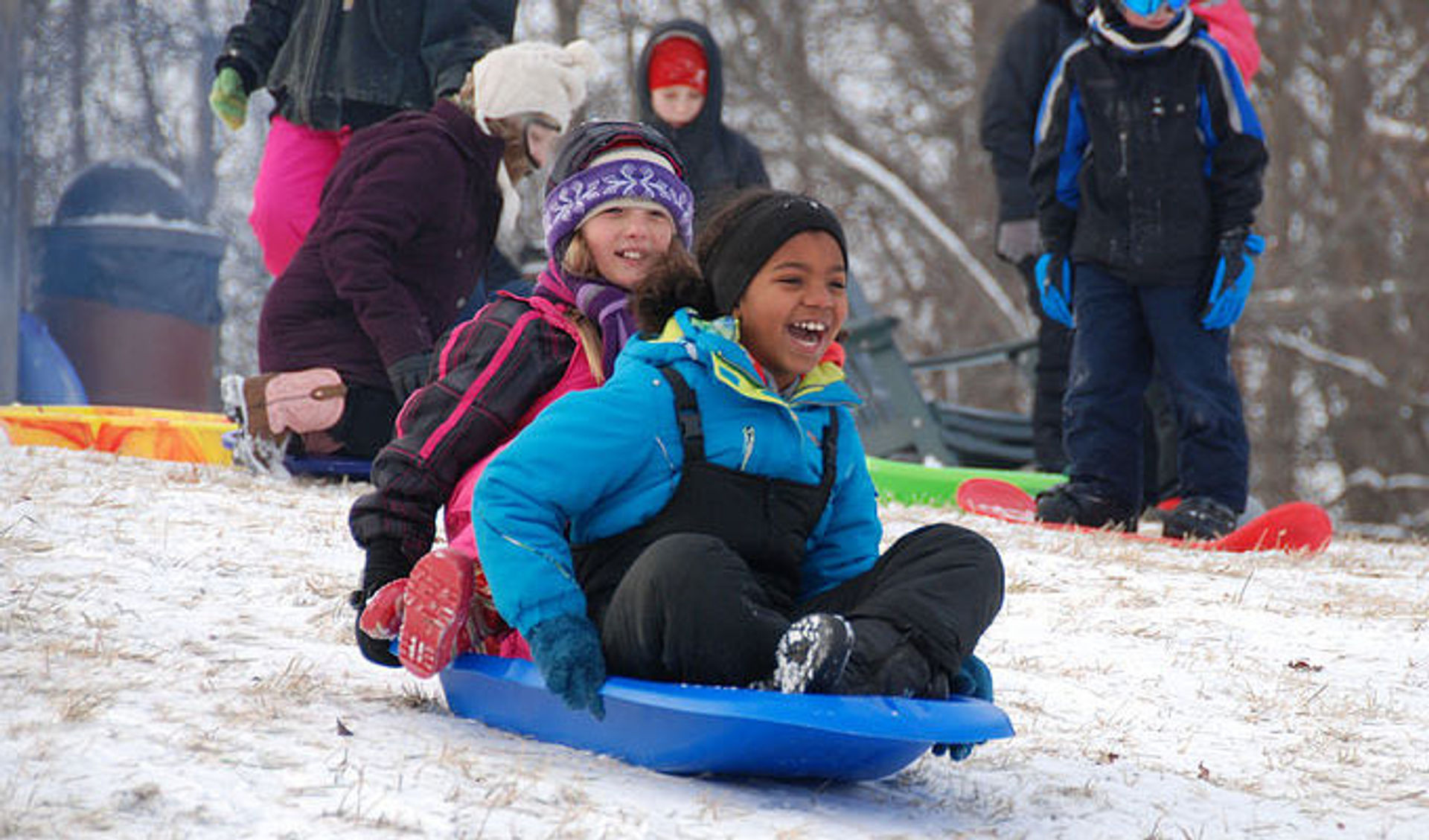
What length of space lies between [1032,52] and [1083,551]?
2.47m

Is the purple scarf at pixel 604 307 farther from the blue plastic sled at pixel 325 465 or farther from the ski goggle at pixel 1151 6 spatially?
the ski goggle at pixel 1151 6

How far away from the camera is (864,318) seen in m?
7.76

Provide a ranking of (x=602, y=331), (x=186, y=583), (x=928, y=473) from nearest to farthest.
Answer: (x=602, y=331) → (x=186, y=583) → (x=928, y=473)

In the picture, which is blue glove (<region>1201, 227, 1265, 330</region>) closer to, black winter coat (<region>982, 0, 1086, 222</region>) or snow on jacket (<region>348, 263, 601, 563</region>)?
black winter coat (<region>982, 0, 1086, 222</region>)

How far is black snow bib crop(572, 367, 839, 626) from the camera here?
2174mm

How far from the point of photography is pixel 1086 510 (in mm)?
4973

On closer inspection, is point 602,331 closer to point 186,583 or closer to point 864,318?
point 186,583

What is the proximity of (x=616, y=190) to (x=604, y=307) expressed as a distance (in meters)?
0.24

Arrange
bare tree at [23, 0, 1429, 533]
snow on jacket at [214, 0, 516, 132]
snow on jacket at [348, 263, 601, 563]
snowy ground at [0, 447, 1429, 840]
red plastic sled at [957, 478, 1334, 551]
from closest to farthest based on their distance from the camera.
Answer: snowy ground at [0, 447, 1429, 840] < snow on jacket at [348, 263, 601, 563] < red plastic sled at [957, 478, 1334, 551] < snow on jacket at [214, 0, 516, 132] < bare tree at [23, 0, 1429, 533]

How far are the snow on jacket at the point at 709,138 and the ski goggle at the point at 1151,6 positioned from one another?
1.27 meters

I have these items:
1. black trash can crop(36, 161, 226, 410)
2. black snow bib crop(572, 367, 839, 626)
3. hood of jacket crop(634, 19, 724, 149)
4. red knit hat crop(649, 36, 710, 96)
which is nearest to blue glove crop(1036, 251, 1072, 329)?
hood of jacket crop(634, 19, 724, 149)

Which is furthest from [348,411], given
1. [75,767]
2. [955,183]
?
[955,183]

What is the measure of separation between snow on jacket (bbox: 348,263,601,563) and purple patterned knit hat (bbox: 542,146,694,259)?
199 mm

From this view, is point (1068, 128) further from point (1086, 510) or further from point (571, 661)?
point (571, 661)
